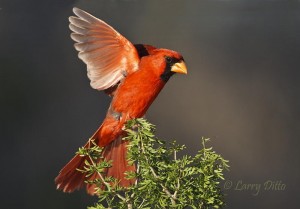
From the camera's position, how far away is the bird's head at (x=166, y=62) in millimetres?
1475

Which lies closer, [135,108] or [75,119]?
[135,108]

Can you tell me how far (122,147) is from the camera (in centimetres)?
160

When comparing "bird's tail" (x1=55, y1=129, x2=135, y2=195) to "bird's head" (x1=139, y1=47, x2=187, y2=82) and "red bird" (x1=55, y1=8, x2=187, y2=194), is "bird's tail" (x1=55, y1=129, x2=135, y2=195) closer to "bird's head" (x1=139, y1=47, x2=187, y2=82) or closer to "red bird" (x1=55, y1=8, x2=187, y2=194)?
"red bird" (x1=55, y1=8, x2=187, y2=194)

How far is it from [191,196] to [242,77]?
57.0 inches

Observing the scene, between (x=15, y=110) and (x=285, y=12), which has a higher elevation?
(x=285, y=12)

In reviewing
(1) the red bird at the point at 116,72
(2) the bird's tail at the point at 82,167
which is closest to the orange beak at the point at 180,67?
(1) the red bird at the point at 116,72

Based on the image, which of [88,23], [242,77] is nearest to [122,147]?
[88,23]

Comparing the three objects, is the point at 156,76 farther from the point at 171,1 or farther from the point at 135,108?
the point at 171,1

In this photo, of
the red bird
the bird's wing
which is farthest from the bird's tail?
the bird's wing

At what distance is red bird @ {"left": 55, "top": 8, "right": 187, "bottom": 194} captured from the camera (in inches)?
56.6

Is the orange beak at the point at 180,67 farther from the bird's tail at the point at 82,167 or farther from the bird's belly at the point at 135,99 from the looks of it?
the bird's tail at the point at 82,167

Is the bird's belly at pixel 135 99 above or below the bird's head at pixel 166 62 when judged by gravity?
below

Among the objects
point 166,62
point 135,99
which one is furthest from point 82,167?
point 166,62

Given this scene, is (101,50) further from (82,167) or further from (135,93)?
(82,167)
